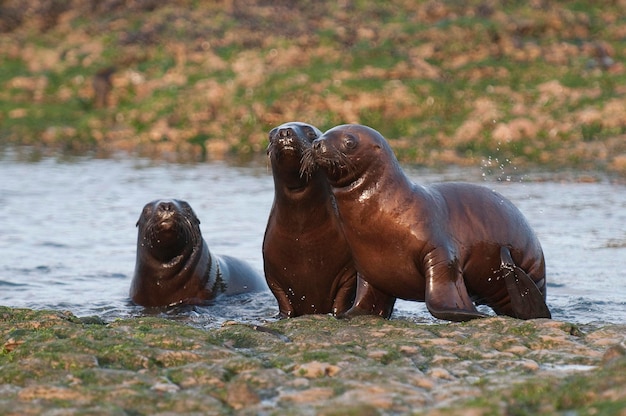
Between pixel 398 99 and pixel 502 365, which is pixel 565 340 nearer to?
pixel 502 365

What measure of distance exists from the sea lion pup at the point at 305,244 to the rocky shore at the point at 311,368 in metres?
1.13

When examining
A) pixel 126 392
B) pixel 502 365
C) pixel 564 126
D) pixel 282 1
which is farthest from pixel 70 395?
pixel 282 1

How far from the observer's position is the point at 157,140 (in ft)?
75.1

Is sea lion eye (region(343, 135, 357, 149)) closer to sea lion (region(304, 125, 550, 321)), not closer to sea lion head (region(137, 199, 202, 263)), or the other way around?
sea lion (region(304, 125, 550, 321))

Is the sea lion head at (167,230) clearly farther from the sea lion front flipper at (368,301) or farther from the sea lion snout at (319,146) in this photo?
the sea lion snout at (319,146)

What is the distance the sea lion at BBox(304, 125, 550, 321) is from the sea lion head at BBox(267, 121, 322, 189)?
0.28 meters

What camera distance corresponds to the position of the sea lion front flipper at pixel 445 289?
6641 millimetres

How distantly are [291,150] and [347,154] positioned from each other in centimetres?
48

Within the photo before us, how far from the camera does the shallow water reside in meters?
8.91

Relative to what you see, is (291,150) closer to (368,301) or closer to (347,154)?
(347,154)

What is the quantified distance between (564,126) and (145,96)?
385 inches

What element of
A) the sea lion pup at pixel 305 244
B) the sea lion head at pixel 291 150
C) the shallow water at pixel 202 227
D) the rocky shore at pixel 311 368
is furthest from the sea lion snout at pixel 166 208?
the rocky shore at pixel 311 368

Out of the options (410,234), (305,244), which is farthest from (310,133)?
(410,234)

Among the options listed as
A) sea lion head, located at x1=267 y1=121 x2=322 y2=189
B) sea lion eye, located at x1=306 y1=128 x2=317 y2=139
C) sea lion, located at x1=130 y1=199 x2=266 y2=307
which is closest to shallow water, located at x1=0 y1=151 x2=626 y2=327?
sea lion, located at x1=130 y1=199 x2=266 y2=307
